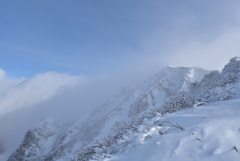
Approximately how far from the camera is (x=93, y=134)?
3759 centimetres

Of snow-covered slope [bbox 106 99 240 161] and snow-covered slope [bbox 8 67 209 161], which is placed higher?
snow-covered slope [bbox 106 99 240 161]

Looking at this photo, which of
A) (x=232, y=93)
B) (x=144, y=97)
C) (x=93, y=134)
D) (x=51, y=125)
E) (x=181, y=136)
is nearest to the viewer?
(x=181, y=136)

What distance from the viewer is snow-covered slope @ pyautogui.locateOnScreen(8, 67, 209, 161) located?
3869 cm

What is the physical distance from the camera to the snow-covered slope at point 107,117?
38688 millimetres

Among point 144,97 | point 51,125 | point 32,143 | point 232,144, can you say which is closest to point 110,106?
point 144,97

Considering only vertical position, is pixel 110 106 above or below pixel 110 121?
above

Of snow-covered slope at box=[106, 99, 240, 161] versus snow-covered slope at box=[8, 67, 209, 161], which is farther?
snow-covered slope at box=[8, 67, 209, 161]

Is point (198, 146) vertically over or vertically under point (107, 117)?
over

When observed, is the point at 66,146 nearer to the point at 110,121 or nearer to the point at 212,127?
the point at 110,121

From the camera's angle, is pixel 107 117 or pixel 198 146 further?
pixel 107 117

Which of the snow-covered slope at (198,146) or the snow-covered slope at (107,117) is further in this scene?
→ the snow-covered slope at (107,117)

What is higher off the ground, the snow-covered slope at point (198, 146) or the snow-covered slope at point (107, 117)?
the snow-covered slope at point (198, 146)

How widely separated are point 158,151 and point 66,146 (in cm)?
4433

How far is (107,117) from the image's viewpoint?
41750mm
